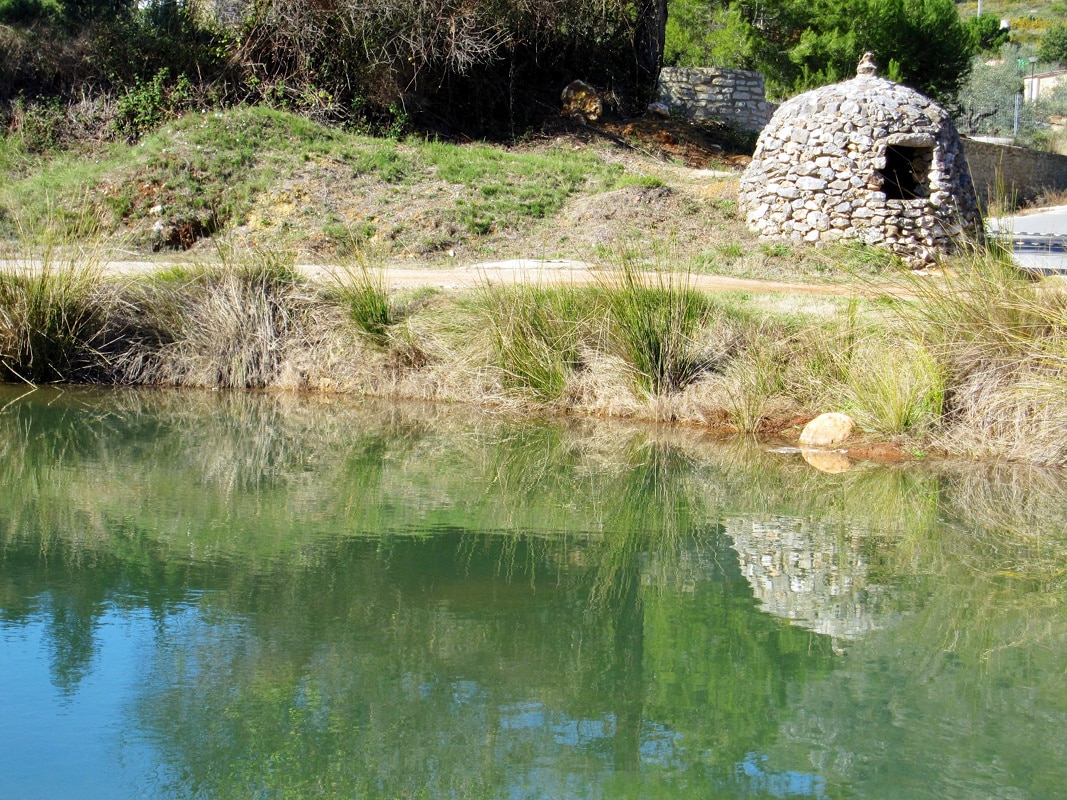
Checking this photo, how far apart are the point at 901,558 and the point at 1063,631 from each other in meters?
1.10

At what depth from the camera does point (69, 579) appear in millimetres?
5441

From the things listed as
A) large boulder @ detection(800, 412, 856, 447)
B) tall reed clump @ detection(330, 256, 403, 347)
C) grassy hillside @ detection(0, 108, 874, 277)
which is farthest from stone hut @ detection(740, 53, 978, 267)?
tall reed clump @ detection(330, 256, 403, 347)

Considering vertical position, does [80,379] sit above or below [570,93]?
below

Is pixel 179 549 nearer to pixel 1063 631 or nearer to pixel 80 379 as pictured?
pixel 1063 631

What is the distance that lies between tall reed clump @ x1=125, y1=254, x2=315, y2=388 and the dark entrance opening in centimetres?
892

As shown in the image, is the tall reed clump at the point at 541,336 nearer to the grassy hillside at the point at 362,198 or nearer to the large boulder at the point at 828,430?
the large boulder at the point at 828,430

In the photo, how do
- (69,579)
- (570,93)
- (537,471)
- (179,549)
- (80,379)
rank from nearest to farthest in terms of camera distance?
1. (69,579)
2. (179,549)
3. (537,471)
4. (80,379)
5. (570,93)

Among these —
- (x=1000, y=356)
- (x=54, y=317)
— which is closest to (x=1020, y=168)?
(x=1000, y=356)

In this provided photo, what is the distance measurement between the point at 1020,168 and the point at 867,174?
1932cm

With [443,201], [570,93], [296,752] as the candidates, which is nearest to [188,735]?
[296,752]

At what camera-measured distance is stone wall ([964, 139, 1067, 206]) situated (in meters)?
29.9

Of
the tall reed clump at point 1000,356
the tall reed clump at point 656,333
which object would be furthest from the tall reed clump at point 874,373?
the tall reed clump at point 656,333

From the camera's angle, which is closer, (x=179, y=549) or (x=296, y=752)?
(x=296, y=752)

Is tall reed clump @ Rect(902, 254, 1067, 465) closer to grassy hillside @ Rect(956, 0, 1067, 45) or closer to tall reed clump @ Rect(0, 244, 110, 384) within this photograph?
tall reed clump @ Rect(0, 244, 110, 384)
